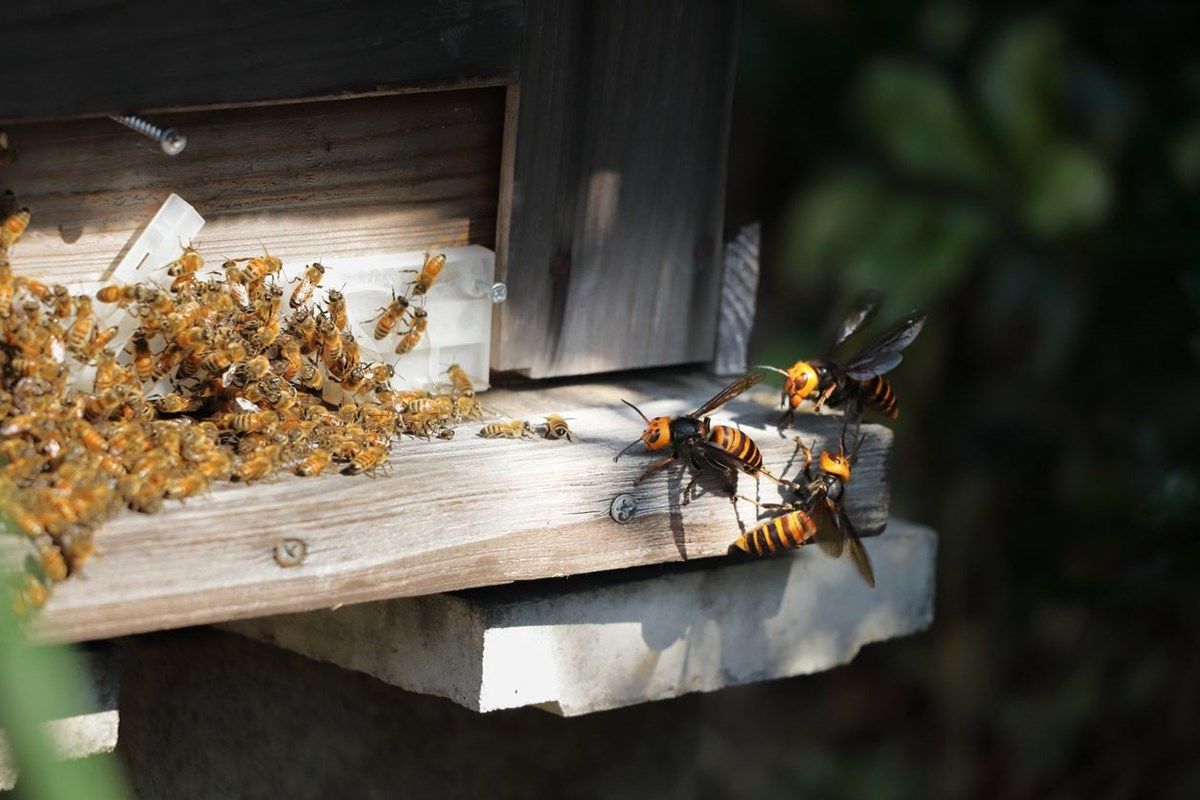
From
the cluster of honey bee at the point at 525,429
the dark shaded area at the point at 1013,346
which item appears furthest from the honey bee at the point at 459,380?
the dark shaded area at the point at 1013,346

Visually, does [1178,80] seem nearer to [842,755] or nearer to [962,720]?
[962,720]

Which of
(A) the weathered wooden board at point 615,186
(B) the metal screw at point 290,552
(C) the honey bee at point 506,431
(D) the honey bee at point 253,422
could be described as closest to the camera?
(B) the metal screw at point 290,552

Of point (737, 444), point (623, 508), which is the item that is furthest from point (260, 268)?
point (737, 444)

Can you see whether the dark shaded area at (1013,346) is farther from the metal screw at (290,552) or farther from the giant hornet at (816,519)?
the metal screw at (290,552)

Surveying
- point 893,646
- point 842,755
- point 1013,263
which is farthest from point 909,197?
point 842,755

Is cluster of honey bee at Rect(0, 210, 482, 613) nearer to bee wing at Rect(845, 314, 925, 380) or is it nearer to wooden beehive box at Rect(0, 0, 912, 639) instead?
wooden beehive box at Rect(0, 0, 912, 639)

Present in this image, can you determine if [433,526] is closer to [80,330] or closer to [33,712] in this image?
[80,330]
